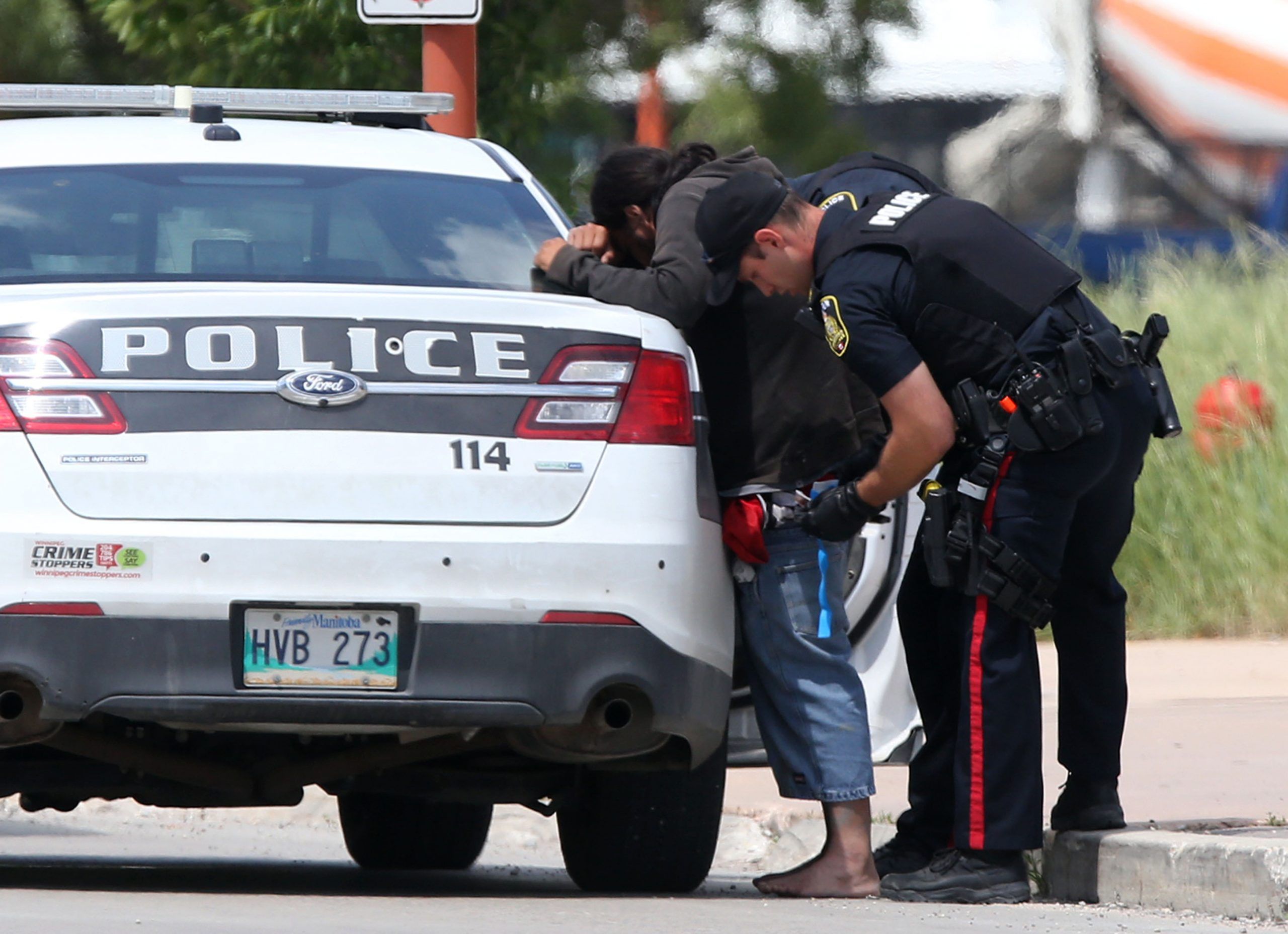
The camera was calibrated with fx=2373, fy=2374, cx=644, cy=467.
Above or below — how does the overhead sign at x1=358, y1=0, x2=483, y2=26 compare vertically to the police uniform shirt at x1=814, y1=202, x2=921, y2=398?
above

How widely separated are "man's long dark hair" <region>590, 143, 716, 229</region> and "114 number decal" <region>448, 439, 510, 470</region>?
1109mm

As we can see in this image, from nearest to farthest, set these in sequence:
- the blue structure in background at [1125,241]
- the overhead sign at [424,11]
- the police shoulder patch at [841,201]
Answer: the police shoulder patch at [841,201]
the overhead sign at [424,11]
the blue structure in background at [1125,241]

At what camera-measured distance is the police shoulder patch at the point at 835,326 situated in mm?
4832

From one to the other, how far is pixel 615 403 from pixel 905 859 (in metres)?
1.49

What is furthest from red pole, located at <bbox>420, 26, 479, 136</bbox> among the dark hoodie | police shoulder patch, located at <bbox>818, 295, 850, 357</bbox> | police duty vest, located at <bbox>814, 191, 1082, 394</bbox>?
police shoulder patch, located at <bbox>818, 295, 850, 357</bbox>

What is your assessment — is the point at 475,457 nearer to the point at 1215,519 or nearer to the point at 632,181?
the point at 632,181

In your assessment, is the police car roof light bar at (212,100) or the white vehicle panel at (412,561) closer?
the white vehicle panel at (412,561)

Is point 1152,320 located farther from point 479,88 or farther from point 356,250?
point 479,88

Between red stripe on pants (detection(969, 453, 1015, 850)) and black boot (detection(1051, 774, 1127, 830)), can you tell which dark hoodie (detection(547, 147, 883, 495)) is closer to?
red stripe on pants (detection(969, 453, 1015, 850))

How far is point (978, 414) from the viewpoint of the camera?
4.92 meters

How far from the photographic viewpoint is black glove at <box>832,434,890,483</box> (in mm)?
5160

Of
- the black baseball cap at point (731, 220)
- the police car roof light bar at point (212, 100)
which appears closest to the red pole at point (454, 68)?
the police car roof light bar at point (212, 100)

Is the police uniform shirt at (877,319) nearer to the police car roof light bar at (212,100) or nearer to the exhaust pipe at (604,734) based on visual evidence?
the exhaust pipe at (604,734)

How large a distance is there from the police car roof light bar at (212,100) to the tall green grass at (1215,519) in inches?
211
